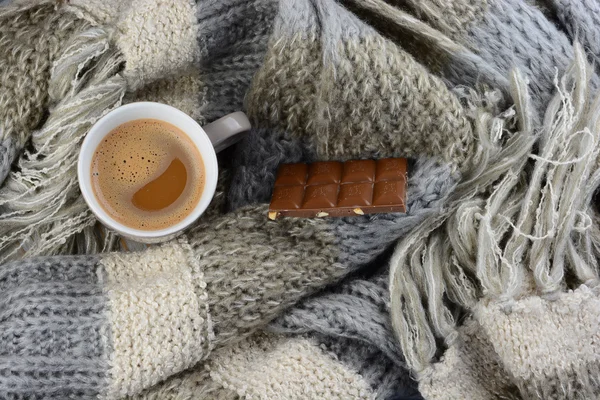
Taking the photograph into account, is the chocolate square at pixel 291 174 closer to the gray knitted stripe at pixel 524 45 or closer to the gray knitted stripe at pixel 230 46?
the gray knitted stripe at pixel 230 46

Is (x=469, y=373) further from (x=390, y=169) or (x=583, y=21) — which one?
(x=583, y=21)

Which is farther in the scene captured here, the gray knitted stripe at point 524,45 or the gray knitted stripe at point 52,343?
the gray knitted stripe at point 524,45

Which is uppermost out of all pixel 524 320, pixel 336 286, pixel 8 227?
pixel 524 320

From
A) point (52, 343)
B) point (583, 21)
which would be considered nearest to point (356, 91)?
point (583, 21)

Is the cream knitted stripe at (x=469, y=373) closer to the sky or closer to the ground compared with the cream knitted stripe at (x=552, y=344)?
closer to the ground

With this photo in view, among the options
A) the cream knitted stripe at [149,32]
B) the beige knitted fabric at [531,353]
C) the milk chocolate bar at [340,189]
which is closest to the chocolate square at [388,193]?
the milk chocolate bar at [340,189]

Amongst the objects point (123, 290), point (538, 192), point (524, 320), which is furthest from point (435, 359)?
point (123, 290)

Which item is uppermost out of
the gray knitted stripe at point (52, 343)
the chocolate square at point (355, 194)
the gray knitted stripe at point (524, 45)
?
the gray knitted stripe at point (524, 45)

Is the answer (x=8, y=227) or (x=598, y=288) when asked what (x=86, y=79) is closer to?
(x=8, y=227)

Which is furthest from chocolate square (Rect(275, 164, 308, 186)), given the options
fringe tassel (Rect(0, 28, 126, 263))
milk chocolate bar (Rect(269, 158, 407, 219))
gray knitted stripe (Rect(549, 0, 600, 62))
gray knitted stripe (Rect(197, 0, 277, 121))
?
gray knitted stripe (Rect(549, 0, 600, 62))
